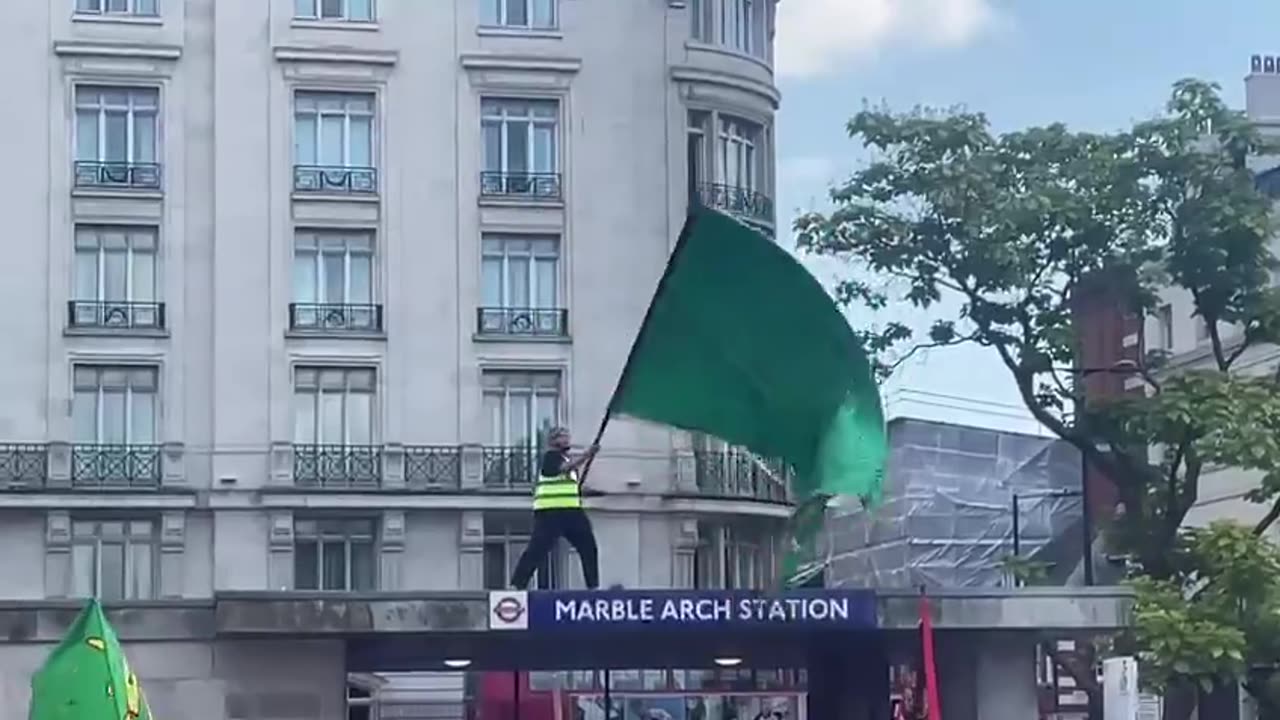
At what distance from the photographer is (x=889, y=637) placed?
29359mm

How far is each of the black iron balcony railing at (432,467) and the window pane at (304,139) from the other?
6.33 meters

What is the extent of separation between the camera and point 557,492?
26.8 meters

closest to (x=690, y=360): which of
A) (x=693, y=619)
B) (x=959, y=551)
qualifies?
(x=693, y=619)

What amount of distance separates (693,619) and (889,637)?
3434 millimetres

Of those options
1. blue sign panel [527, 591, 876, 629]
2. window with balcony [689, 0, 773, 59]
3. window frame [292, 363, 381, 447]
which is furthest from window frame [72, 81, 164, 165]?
blue sign panel [527, 591, 876, 629]

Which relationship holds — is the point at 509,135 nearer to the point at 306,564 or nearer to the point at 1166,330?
the point at 306,564

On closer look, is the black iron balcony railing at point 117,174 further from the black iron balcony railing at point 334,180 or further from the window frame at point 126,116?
the black iron balcony railing at point 334,180

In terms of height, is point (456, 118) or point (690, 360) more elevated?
point (456, 118)

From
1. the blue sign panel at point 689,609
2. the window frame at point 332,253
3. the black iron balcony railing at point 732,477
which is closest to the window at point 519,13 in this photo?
the window frame at point 332,253

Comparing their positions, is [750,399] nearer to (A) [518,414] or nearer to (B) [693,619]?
(B) [693,619]

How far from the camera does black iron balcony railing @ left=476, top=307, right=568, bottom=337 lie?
58531 millimetres

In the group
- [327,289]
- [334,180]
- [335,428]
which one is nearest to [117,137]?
[334,180]

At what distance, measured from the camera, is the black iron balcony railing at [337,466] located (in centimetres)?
5691

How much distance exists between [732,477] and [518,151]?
8.35m
